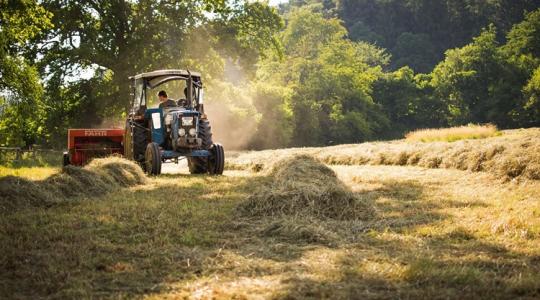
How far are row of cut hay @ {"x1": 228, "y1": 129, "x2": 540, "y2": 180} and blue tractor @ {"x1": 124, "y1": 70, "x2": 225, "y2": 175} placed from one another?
1677mm

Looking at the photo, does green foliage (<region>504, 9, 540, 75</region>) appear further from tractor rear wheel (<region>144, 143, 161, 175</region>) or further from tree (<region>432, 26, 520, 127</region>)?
tractor rear wheel (<region>144, 143, 161, 175</region>)

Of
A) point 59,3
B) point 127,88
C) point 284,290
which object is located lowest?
point 284,290

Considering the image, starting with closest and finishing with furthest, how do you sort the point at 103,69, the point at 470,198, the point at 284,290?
the point at 284,290 → the point at 470,198 → the point at 103,69

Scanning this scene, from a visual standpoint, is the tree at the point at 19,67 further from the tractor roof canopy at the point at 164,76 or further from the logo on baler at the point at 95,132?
the tractor roof canopy at the point at 164,76

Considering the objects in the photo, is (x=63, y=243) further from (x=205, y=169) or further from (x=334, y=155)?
(x=334, y=155)

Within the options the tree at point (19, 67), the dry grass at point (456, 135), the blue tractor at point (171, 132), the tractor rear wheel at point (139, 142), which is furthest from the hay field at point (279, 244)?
the dry grass at point (456, 135)

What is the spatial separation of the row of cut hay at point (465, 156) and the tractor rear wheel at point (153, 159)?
2740 millimetres

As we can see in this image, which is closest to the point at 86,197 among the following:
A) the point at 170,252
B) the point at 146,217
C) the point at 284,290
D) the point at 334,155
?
the point at 146,217

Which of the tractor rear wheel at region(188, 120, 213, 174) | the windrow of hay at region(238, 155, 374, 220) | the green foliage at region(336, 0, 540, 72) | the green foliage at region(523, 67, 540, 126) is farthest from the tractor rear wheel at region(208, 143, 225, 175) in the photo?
the green foliage at region(336, 0, 540, 72)

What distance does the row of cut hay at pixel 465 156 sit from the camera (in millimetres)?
9982

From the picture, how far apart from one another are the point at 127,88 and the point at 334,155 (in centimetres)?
967

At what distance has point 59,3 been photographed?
22.4 metres

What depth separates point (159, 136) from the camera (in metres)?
13.0

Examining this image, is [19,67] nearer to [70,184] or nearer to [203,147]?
[203,147]
